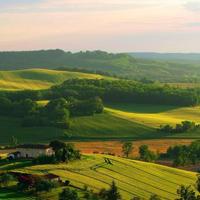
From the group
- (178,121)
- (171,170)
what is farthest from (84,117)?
(171,170)

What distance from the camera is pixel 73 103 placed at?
7618 inches

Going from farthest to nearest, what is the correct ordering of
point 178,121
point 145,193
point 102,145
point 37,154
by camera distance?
point 178,121, point 102,145, point 37,154, point 145,193

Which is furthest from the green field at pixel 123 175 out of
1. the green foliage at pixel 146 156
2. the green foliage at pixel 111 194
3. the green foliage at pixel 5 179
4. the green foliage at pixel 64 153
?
the green foliage at pixel 146 156

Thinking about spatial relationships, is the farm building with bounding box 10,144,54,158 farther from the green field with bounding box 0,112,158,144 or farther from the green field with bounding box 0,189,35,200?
the green field with bounding box 0,112,158,144

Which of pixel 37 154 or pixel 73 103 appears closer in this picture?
pixel 37 154

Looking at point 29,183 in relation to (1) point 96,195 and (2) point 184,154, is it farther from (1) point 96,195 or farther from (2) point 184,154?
(2) point 184,154

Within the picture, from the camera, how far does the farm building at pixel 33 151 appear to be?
9919cm

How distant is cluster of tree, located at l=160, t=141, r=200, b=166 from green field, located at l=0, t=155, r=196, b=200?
1593 centimetres

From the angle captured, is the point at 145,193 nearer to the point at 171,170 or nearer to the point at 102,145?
the point at 171,170

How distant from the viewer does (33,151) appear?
101m

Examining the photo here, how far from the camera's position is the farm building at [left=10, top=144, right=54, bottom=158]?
3905 inches

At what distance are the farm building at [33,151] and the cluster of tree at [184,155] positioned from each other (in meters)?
30.4

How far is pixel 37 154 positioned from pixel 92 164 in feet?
35.6

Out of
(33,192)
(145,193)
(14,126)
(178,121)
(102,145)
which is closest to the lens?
(33,192)
